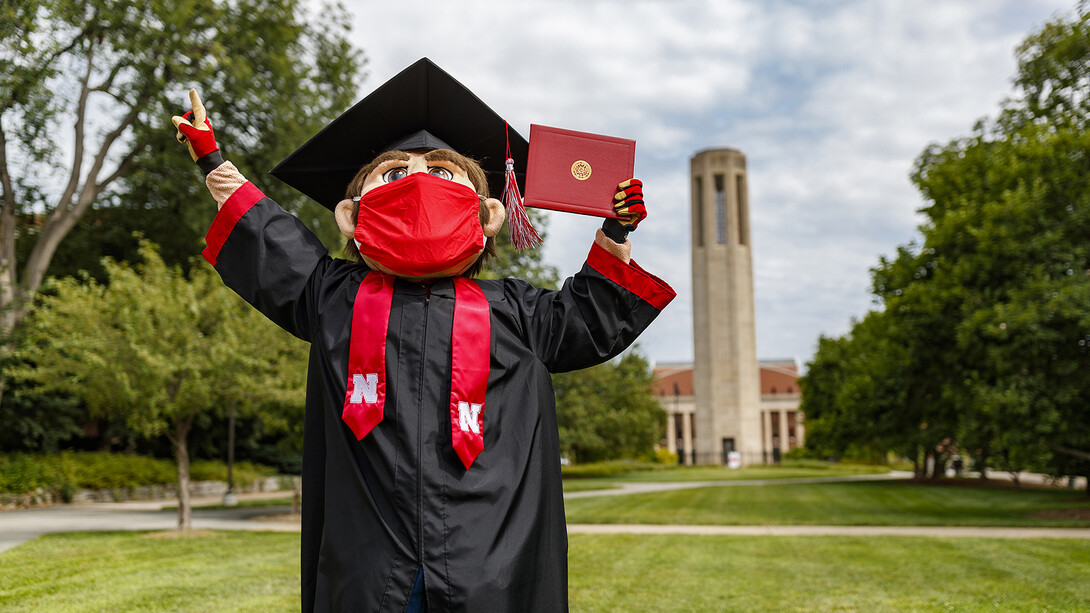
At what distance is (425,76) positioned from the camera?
276cm

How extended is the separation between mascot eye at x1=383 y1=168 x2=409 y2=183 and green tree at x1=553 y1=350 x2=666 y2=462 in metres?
24.0

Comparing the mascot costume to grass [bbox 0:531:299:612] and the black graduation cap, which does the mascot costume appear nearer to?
the black graduation cap

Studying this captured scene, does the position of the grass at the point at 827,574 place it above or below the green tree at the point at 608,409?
below

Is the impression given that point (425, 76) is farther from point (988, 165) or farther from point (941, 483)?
point (941, 483)

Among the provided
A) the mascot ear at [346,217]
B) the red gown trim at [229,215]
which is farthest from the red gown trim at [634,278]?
the red gown trim at [229,215]

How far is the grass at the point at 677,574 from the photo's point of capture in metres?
6.78

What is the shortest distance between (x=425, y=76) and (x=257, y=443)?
92.0 feet

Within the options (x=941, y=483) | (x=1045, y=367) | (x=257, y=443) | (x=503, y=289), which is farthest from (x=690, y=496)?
(x=503, y=289)

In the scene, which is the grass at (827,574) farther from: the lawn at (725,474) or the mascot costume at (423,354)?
the lawn at (725,474)

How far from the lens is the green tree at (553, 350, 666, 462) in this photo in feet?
94.7

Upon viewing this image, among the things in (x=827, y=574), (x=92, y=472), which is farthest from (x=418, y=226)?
(x=92, y=472)

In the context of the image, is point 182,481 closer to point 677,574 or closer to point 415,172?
point 677,574

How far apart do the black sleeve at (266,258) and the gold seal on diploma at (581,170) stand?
890mm

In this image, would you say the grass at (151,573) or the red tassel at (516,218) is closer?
the red tassel at (516,218)
